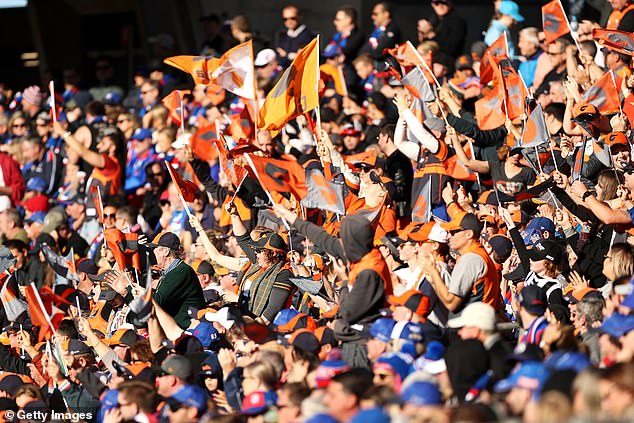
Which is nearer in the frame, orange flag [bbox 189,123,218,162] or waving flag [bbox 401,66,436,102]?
waving flag [bbox 401,66,436,102]

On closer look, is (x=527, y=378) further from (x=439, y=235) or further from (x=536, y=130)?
(x=536, y=130)

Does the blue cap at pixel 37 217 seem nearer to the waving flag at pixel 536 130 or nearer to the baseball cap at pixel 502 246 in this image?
the waving flag at pixel 536 130

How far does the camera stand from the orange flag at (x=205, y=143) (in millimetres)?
13328

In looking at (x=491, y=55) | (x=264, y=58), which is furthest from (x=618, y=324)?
(x=264, y=58)

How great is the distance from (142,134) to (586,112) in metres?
6.78

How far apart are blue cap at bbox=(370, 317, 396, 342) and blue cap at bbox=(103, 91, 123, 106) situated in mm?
10157

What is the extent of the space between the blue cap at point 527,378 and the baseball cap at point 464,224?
2.41 metres

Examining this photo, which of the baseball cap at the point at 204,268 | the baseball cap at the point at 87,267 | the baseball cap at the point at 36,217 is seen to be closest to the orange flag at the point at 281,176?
the baseball cap at the point at 204,268

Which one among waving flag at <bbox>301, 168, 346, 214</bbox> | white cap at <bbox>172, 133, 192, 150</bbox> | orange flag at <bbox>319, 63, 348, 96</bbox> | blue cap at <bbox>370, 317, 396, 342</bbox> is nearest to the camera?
blue cap at <bbox>370, 317, 396, 342</bbox>

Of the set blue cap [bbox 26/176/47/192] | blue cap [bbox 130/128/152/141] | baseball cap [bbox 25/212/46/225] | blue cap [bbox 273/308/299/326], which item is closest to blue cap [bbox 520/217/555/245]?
blue cap [bbox 273/308/299/326]

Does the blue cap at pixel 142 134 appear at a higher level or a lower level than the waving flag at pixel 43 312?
lower

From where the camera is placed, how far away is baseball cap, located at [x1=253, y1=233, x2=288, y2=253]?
32.5ft

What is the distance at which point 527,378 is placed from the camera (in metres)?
6.37

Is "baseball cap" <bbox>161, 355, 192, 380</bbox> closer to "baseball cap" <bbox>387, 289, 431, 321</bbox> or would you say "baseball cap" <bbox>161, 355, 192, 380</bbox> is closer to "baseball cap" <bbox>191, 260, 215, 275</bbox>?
"baseball cap" <bbox>387, 289, 431, 321</bbox>
